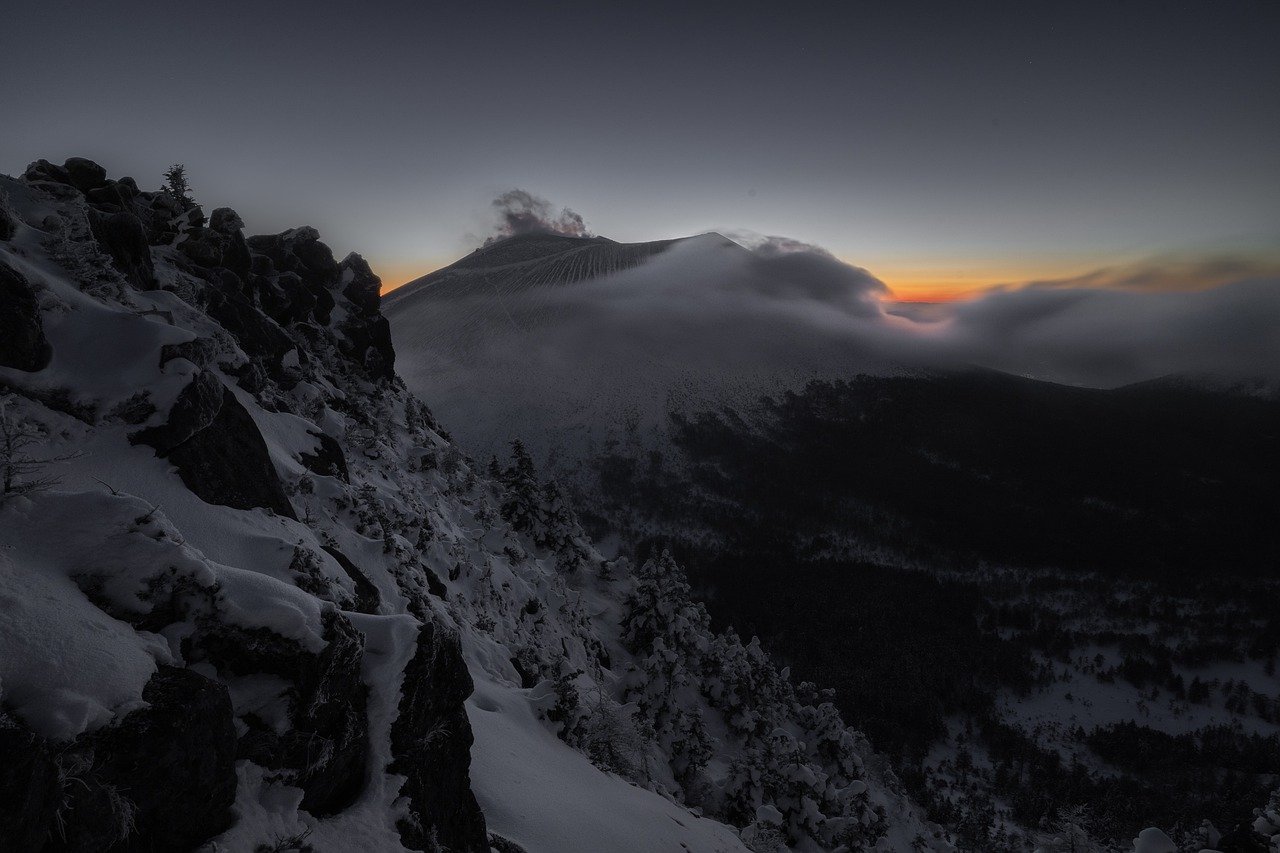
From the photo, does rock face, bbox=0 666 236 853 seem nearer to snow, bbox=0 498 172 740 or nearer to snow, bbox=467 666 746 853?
snow, bbox=0 498 172 740

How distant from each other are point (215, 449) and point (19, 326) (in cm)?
287

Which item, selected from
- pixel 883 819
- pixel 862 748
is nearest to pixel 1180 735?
pixel 862 748

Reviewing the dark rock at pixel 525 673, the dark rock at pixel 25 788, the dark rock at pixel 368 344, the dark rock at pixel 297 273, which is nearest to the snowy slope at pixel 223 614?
the dark rock at pixel 25 788

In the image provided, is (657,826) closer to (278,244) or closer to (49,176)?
(49,176)

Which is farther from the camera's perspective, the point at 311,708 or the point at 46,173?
the point at 46,173

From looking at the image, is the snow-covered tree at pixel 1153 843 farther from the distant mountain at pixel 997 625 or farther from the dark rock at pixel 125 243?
the dark rock at pixel 125 243

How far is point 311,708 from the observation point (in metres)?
5.79

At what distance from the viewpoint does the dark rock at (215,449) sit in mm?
8367

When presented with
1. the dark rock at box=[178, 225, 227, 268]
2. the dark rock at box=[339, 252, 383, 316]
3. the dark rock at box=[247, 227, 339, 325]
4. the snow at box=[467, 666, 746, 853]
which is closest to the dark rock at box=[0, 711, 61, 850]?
the snow at box=[467, 666, 746, 853]

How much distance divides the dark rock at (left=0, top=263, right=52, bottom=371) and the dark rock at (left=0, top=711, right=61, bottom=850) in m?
7.04

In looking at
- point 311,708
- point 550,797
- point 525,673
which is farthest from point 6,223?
point 525,673

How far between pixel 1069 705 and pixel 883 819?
350 ft

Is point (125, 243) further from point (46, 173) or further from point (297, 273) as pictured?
point (297, 273)

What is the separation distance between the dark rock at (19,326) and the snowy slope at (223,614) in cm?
4
